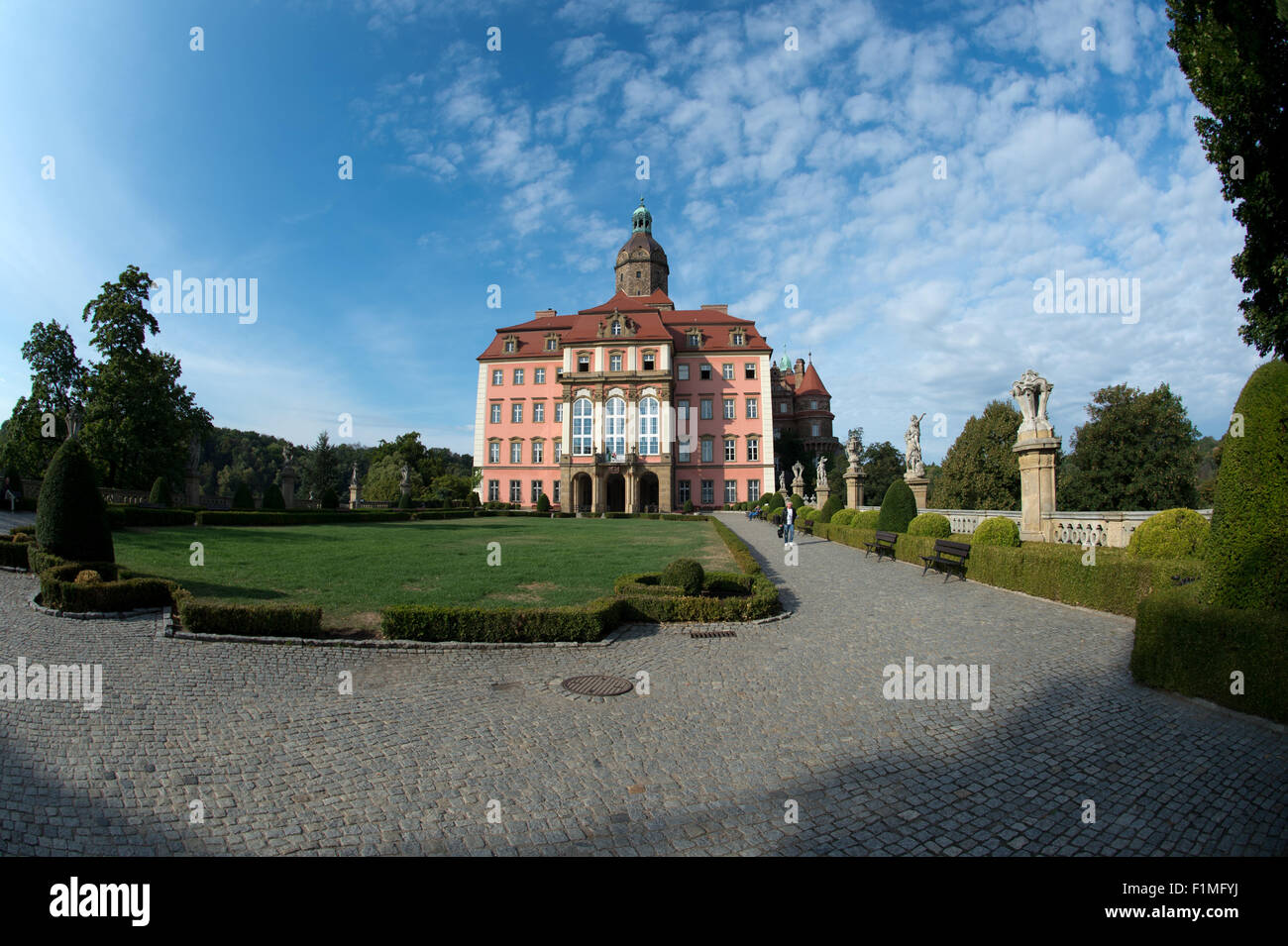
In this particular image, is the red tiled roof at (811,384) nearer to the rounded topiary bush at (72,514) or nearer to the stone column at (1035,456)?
the stone column at (1035,456)

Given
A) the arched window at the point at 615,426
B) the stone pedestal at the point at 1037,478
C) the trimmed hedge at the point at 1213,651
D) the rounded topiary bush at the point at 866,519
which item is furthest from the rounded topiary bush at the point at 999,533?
the arched window at the point at 615,426

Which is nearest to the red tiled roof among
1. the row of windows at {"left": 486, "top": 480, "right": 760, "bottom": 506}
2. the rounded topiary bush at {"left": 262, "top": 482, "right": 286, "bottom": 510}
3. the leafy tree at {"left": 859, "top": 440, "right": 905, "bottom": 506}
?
the leafy tree at {"left": 859, "top": 440, "right": 905, "bottom": 506}

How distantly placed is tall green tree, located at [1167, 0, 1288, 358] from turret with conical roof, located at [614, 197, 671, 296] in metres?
52.0

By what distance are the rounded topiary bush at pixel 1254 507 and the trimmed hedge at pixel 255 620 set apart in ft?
32.9

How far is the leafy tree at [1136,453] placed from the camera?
30172 mm

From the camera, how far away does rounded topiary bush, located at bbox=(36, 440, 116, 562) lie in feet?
34.3

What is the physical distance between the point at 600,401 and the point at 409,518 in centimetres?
1906

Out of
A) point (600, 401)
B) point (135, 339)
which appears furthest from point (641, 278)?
point (135, 339)

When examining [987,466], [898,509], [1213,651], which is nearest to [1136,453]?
[987,466]

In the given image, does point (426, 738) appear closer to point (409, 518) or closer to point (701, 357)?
point (409, 518)

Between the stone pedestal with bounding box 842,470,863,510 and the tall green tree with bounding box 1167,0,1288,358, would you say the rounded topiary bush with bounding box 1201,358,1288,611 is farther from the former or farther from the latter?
the stone pedestal with bounding box 842,470,863,510

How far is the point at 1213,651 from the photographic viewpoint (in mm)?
5113

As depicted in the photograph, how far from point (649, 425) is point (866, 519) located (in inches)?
1143

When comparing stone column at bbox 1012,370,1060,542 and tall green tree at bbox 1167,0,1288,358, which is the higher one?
tall green tree at bbox 1167,0,1288,358
